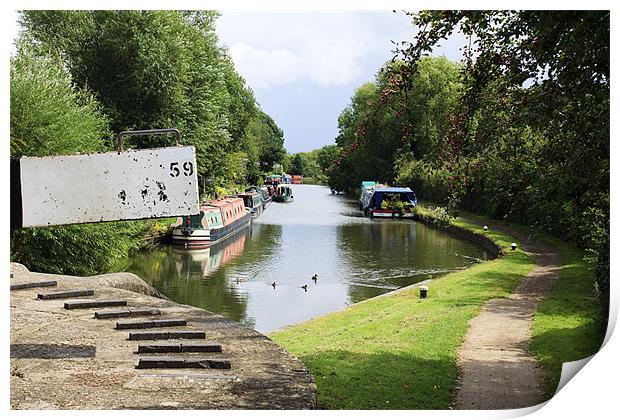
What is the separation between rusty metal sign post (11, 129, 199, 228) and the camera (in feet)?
10.2

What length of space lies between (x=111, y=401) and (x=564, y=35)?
348cm

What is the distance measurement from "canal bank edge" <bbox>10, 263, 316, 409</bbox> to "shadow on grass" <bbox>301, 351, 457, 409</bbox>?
35.6 inches

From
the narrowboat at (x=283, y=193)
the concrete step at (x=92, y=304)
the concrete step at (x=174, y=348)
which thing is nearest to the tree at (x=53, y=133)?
the narrowboat at (x=283, y=193)

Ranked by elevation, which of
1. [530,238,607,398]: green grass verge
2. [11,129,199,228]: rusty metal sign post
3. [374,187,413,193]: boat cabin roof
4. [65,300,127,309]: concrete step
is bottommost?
[530,238,607,398]: green grass verge

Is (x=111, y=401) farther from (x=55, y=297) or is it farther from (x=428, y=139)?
(x=428, y=139)

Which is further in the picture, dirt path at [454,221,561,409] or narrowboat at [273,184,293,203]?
narrowboat at [273,184,293,203]

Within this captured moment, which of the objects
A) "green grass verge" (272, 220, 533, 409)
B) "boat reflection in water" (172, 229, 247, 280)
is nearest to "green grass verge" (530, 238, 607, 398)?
"green grass verge" (272, 220, 533, 409)

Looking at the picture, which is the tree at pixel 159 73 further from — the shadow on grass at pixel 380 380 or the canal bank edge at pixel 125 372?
the canal bank edge at pixel 125 372

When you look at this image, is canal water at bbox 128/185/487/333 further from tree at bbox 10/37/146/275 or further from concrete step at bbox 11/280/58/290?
concrete step at bbox 11/280/58/290

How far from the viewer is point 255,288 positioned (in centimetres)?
1177

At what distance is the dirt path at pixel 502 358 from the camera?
5.04 meters

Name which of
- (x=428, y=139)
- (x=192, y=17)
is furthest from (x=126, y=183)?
(x=192, y=17)

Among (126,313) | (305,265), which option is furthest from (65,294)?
(305,265)
